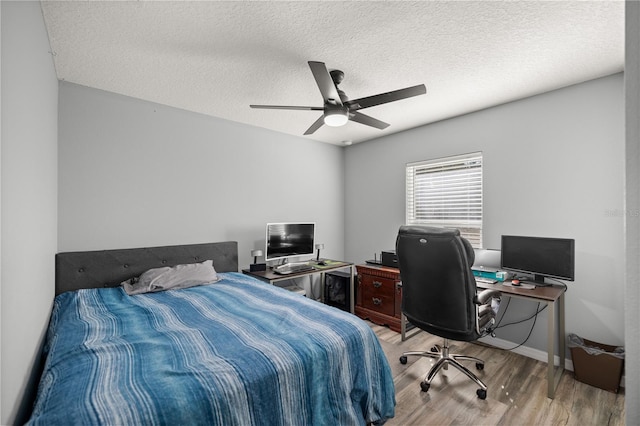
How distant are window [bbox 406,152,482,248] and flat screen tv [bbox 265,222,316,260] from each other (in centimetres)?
145

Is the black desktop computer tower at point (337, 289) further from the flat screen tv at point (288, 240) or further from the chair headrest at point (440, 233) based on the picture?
the chair headrest at point (440, 233)

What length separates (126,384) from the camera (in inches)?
41.1

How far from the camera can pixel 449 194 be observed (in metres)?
3.51

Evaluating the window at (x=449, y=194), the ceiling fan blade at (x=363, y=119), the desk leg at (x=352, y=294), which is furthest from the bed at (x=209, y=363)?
the window at (x=449, y=194)

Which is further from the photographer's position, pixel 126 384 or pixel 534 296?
pixel 534 296

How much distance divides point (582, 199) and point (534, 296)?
1.09m

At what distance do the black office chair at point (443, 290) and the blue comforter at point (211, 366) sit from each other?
0.69m

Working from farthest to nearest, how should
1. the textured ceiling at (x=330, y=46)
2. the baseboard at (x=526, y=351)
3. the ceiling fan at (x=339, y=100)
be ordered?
the baseboard at (x=526, y=351) → the ceiling fan at (x=339, y=100) → the textured ceiling at (x=330, y=46)

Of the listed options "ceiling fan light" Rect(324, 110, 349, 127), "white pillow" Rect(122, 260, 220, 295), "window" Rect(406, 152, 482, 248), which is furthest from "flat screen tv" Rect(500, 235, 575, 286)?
"white pillow" Rect(122, 260, 220, 295)

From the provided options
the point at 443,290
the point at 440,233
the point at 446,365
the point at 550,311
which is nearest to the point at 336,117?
the point at 440,233

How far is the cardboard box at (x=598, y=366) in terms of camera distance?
6.86 feet

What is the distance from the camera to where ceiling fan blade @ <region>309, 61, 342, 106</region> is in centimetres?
177

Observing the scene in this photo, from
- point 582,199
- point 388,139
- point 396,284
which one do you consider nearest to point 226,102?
point 388,139

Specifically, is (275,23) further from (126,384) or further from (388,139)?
(388,139)
